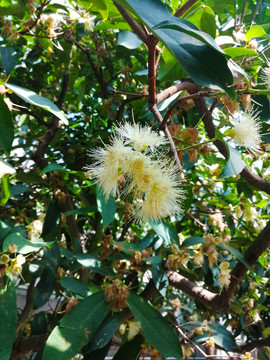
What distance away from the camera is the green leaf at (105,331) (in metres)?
1.05

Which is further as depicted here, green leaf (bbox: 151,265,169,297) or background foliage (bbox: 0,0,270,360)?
green leaf (bbox: 151,265,169,297)

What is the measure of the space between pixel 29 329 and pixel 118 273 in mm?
651

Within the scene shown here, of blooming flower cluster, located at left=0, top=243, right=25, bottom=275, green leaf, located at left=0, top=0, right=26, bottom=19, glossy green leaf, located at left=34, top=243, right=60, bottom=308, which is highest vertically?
green leaf, located at left=0, top=0, right=26, bottom=19

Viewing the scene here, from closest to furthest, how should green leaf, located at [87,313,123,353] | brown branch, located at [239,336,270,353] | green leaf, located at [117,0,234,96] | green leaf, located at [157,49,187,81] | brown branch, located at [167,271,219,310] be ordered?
1. green leaf, located at [117,0,234,96]
2. green leaf, located at [157,49,187,81]
3. green leaf, located at [87,313,123,353]
4. brown branch, located at [167,271,219,310]
5. brown branch, located at [239,336,270,353]

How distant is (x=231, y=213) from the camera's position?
5.38 ft

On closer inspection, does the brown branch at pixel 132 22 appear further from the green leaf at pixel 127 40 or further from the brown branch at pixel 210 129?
the green leaf at pixel 127 40

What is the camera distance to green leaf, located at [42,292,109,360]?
922 mm

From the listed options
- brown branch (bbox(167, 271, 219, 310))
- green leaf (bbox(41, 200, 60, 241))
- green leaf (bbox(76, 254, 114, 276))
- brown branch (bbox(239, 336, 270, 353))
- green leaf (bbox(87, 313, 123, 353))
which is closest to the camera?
green leaf (bbox(87, 313, 123, 353))

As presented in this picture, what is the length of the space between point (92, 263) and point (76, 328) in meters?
0.24

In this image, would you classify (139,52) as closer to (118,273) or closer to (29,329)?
(118,273)

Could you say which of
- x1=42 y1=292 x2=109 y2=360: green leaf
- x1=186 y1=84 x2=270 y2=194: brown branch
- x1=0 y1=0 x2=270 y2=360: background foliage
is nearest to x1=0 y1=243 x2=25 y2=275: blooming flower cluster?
x1=0 y1=0 x2=270 y2=360: background foliage

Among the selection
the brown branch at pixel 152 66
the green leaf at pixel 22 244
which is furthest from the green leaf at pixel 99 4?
the green leaf at pixel 22 244

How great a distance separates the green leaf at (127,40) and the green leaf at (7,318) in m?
0.75

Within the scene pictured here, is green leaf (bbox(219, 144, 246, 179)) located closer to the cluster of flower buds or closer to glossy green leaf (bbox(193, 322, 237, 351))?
the cluster of flower buds
